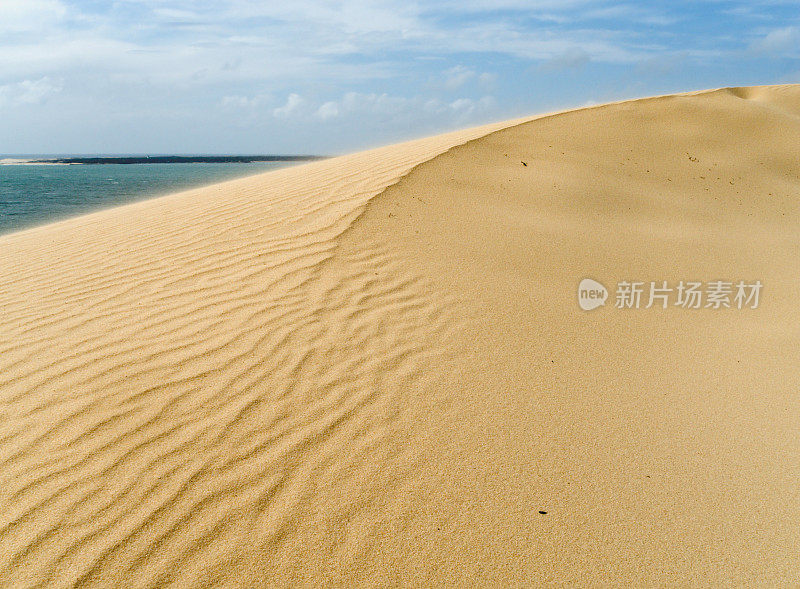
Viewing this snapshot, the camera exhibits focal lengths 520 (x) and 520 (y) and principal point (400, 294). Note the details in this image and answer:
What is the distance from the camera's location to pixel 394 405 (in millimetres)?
2945

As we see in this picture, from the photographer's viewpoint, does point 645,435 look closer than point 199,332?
Yes

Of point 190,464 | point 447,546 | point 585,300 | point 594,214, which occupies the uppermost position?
point 594,214

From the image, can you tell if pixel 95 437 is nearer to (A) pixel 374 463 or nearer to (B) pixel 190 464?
(B) pixel 190 464

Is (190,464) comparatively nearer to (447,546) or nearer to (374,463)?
(374,463)

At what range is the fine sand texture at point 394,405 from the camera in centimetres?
211

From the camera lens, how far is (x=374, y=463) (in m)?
2.53

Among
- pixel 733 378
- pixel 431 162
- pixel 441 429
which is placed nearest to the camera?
pixel 441 429

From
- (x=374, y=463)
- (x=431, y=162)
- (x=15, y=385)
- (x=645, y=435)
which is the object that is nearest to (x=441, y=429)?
(x=374, y=463)

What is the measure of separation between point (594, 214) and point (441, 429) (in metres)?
4.54

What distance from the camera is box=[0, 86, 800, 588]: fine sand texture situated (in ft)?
6.93

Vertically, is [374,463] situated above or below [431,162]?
below

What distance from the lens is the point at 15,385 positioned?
3082 millimetres

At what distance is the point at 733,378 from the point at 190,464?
3.38 meters

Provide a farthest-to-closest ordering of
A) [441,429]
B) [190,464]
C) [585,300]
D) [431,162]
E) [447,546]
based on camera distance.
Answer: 1. [431,162]
2. [585,300]
3. [441,429]
4. [190,464]
5. [447,546]
